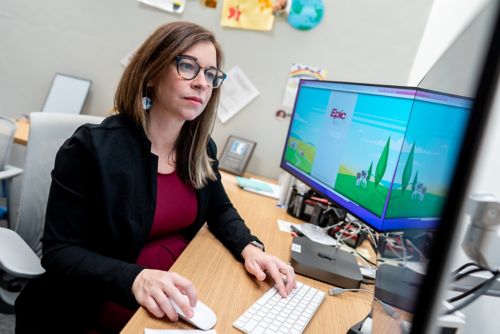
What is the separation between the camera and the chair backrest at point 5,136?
4.22 ft

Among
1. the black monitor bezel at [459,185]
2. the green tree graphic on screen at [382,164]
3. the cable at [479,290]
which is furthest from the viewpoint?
the green tree graphic on screen at [382,164]

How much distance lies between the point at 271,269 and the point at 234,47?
4.48ft

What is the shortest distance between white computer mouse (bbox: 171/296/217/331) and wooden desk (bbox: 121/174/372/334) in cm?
1

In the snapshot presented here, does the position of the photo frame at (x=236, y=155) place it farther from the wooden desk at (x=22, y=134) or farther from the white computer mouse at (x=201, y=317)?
the white computer mouse at (x=201, y=317)

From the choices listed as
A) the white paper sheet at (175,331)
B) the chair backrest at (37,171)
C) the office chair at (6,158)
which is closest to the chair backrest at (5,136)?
the office chair at (6,158)

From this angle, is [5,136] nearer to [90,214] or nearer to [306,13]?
[90,214]

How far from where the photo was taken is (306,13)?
1.70 meters

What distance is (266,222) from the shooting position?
3.93 ft

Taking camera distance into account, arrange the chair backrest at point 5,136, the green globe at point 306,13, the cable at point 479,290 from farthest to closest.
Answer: the green globe at point 306,13
the chair backrest at point 5,136
the cable at point 479,290

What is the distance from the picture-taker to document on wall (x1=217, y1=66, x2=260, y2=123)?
1.83 meters

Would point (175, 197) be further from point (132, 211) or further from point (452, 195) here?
point (452, 195)

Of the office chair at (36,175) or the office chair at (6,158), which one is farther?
the office chair at (6,158)

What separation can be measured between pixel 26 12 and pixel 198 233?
5.82 feet

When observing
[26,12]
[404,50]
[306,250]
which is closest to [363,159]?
[306,250]
